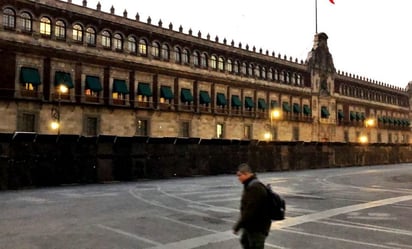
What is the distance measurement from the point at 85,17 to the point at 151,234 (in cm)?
3335

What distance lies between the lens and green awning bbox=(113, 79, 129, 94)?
4059 cm

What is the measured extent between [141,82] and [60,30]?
988cm

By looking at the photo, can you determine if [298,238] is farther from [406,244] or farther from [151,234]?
[151,234]

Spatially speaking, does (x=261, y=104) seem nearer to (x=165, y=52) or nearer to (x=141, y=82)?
(x=165, y=52)

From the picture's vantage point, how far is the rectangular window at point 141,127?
140 ft

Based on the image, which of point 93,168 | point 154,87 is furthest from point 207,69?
point 93,168

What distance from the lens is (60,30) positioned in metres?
37.9

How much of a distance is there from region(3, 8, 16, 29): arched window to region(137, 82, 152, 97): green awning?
44.2 ft

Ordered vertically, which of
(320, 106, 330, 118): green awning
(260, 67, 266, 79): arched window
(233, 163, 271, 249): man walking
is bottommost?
(233, 163, 271, 249): man walking

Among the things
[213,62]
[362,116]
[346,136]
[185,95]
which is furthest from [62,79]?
[362,116]

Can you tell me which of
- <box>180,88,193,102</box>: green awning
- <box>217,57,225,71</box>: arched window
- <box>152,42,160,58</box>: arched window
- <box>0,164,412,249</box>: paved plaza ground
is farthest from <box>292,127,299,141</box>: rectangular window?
<box>0,164,412,249</box>: paved plaza ground

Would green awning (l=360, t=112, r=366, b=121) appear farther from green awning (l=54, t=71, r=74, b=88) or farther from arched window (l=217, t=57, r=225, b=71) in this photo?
green awning (l=54, t=71, r=74, b=88)

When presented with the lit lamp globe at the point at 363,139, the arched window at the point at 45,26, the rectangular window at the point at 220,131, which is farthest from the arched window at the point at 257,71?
the lit lamp globe at the point at 363,139

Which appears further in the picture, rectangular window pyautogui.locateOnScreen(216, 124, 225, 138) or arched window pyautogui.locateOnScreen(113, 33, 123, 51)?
rectangular window pyautogui.locateOnScreen(216, 124, 225, 138)
